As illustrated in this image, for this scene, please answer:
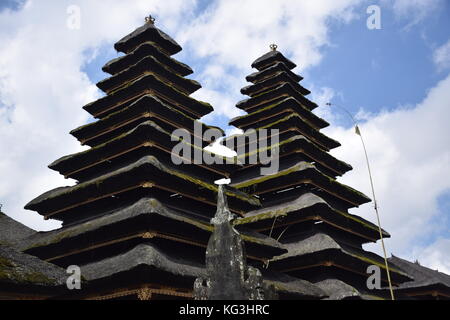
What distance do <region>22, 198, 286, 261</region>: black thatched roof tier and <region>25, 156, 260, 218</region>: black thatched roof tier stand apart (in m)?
1.07

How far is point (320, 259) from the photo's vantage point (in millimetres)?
23031

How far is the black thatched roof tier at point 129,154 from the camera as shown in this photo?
798 inches

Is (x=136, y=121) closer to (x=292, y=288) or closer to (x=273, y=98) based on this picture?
(x=292, y=288)

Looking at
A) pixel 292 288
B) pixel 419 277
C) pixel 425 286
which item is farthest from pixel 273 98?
A: pixel 292 288

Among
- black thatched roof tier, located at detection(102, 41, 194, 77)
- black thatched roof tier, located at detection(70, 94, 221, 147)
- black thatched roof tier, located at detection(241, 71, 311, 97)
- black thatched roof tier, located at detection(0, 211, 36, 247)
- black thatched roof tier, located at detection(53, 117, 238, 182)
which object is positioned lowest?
black thatched roof tier, located at detection(0, 211, 36, 247)

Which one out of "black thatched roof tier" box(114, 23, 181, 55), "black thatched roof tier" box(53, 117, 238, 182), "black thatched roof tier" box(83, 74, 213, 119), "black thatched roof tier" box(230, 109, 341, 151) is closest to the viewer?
"black thatched roof tier" box(53, 117, 238, 182)

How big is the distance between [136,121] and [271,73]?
16182 millimetres

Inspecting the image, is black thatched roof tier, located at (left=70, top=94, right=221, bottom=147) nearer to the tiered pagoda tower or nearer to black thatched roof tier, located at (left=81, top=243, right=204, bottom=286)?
the tiered pagoda tower

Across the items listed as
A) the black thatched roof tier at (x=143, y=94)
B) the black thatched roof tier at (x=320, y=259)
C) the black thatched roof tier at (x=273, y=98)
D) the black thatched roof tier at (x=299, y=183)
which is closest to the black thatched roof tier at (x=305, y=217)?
the black thatched roof tier at (x=320, y=259)

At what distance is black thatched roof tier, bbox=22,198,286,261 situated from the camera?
1689 cm

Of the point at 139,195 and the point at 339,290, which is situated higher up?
the point at 139,195

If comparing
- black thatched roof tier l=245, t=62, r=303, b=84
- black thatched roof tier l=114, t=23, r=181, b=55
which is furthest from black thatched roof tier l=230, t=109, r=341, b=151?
black thatched roof tier l=114, t=23, r=181, b=55
